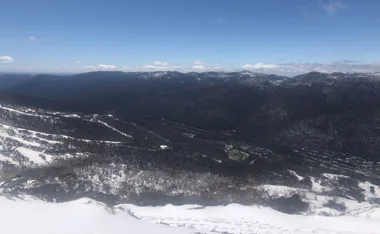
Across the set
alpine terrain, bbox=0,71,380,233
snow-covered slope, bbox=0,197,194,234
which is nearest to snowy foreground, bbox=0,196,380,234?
snow-covered slope, bbox=0,197,194,234

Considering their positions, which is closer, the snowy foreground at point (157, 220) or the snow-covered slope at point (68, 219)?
the snow-covered slope at point (68, 219)

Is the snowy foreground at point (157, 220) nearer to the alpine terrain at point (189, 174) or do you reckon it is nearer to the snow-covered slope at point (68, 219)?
the snow-covered slope at point (68, 219)

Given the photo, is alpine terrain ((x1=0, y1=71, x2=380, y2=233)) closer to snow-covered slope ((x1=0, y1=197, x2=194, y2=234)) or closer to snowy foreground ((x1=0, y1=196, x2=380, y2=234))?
snowy foreground ((x1=0, y1=196, x2=380, y2=234))

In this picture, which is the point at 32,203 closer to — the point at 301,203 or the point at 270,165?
the point at 301,203

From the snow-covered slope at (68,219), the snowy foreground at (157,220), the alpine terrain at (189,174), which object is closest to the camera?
the snow-covered slope at (68,219)

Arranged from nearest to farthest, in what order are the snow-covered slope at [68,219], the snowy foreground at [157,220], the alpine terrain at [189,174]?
1. the snow-covered slope at [68,219]
2. the snowy foreground at [157,220]
3. the alpine terrain at [189,174]

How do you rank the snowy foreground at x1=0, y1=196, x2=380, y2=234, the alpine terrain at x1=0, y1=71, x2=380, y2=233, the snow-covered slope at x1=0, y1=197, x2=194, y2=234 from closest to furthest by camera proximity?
1. the snow-covered slope at x1=0, y1=197, x2=194, y2=234
2. the snowy foreground at x1=0, y1=196, x2=380, y2=234
3. the alpine terrain at x1=0, y1=71, x2=380, y2=233

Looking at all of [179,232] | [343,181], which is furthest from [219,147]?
[179,232]

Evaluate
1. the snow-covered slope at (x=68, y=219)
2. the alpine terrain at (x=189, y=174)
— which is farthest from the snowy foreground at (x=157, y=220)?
the alpine terrain at (x=189, y=174)
